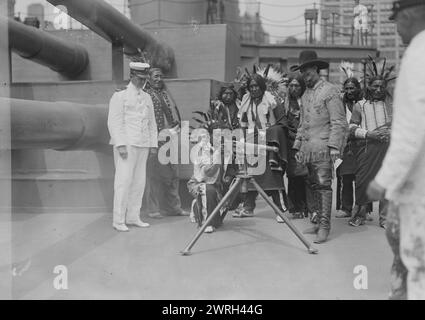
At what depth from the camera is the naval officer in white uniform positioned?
502cm

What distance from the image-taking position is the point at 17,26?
653cm

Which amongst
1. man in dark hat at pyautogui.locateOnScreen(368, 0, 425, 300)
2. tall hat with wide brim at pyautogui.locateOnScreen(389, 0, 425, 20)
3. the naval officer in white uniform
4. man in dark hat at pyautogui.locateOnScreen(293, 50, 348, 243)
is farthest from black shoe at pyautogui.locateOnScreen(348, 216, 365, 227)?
tall hat with wide brim at pyautogui.locateOnScreen(389, 0, 425, 20)

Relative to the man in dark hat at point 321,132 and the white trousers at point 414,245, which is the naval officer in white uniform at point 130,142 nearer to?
the man in dark hat at point 321,132

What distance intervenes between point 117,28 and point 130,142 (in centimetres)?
170

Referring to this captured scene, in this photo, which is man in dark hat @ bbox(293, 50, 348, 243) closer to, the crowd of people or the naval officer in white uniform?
the crowd of people

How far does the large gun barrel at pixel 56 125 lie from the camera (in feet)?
13.1

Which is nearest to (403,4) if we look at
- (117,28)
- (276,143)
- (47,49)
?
(276,143)

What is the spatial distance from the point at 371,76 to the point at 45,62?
440cm

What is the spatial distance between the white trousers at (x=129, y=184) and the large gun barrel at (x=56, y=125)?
1.19ft

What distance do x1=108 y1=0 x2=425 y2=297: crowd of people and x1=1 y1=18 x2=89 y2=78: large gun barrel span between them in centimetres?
184

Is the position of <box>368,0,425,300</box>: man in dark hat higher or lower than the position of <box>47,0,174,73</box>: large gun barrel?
lower

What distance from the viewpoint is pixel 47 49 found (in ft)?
23.4

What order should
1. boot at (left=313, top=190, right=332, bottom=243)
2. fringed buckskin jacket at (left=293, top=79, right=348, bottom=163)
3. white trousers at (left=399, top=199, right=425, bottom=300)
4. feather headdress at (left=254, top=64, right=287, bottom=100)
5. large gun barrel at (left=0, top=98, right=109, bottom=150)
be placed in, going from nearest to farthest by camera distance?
white trousers at (left=399, top=199, right=425, bottom=300) < large gun barrel at (left=0, top=98, right=109, bottom=150) < fringed buckskin jacket at (left=293, top=79, right=348, bottom=163) < boot at (left=313, top=190, right=332, bottom=243) < feather headdress at (left=254, top=64, right=287, bottom=100)

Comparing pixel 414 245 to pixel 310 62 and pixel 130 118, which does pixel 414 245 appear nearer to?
pixel 310 62
